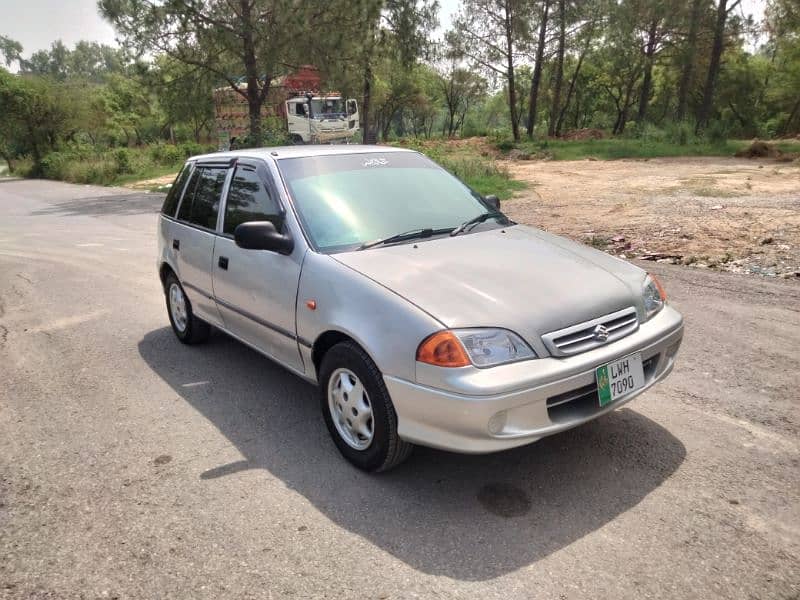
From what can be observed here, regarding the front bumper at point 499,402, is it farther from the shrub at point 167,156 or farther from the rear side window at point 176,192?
the shrub at point 167,156

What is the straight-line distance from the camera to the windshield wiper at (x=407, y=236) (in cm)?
349

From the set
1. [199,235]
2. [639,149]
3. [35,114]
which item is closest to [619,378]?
[199,235]

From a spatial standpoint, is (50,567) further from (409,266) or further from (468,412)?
(409,266)

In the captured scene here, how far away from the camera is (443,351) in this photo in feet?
8.78

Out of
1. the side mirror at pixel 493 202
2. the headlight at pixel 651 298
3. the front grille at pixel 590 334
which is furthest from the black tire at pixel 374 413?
the side mirror at pixel 493 202

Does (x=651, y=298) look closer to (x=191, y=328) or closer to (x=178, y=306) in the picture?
(x=191, y=328)

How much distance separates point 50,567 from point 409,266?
2113mm

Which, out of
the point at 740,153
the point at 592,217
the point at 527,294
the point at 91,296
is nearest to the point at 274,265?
the point at 527,294

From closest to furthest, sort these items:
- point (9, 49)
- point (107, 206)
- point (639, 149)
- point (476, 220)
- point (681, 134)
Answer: point (476, 220), point (107, 206), point (639, 149), point (681, 134), point (9, 49)

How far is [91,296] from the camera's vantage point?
721cm

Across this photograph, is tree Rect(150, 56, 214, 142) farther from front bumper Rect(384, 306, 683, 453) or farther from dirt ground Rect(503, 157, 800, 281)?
front bumper Rect(384, 306, 683, 453)

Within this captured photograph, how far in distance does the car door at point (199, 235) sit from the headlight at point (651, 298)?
2947mm

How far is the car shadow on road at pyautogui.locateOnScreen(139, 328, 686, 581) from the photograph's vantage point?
2.61m

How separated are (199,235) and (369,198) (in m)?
1.58
